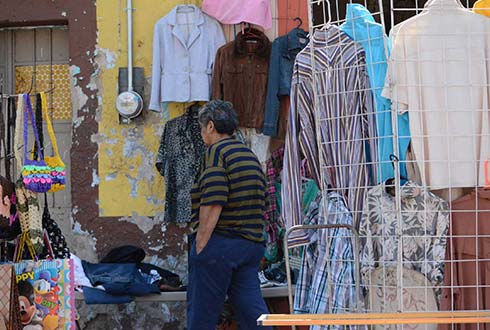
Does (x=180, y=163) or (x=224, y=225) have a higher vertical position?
(x=180, y=163)

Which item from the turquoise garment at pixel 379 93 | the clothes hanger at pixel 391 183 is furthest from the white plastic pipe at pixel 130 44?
the clothes hanger at pixel 391 183

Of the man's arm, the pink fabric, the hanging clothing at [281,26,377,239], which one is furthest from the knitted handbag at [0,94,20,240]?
the pink fabric

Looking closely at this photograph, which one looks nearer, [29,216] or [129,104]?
[29,216]

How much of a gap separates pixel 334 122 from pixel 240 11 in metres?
2.27

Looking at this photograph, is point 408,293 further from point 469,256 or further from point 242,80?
point 242,80

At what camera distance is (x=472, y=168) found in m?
6.22

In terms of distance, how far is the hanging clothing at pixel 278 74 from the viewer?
849 cm

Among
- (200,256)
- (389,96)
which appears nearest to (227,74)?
(200,256)

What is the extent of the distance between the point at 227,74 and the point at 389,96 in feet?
8.23

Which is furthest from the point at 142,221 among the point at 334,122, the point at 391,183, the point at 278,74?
the point at 391,183

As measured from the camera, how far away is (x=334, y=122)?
21.9 feet

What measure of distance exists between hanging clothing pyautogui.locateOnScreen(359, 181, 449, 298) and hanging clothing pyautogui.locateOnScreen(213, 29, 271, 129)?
2.43 m

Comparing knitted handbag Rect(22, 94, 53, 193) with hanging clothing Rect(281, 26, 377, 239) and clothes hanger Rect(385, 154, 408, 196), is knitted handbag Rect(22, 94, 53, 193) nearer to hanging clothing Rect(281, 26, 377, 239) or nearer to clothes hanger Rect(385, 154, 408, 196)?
hanging clothing Rect(281, 26, 377, 239)

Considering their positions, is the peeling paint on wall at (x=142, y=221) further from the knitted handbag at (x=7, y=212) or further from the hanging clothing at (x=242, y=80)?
the knitted handbag at (x=7, y=212)
